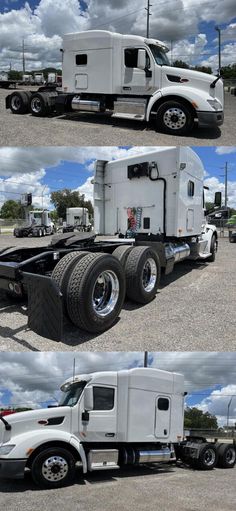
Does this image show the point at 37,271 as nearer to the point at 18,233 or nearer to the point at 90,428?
the point at 90,428

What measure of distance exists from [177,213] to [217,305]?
270cm

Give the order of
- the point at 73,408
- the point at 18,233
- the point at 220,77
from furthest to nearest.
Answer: the point at 18,233
the point at 220,77
the point at 73,408

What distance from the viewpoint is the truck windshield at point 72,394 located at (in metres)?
6.81

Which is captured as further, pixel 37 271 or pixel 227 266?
pixel 227 266

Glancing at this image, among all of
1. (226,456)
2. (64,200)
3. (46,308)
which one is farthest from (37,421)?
(64,200)

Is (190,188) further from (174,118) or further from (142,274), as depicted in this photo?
(142,274)

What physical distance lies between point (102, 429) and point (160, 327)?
196 centimetres

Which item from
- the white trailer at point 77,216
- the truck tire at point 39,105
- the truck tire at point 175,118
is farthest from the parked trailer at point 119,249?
the white trailer at point 77,216

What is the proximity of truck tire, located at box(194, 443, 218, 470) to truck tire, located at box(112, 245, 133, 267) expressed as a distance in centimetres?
446

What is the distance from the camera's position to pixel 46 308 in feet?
17.1

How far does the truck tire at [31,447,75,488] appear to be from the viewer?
5.80 m

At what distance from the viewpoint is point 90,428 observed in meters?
6.71

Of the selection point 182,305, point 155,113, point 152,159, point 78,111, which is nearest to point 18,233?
point 78,111

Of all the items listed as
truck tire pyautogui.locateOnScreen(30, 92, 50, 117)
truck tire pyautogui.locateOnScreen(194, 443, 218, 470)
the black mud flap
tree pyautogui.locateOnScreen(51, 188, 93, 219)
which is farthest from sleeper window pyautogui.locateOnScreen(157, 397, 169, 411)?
tree pyautogui.locateOnScreen(51, 188, 93, 219)
